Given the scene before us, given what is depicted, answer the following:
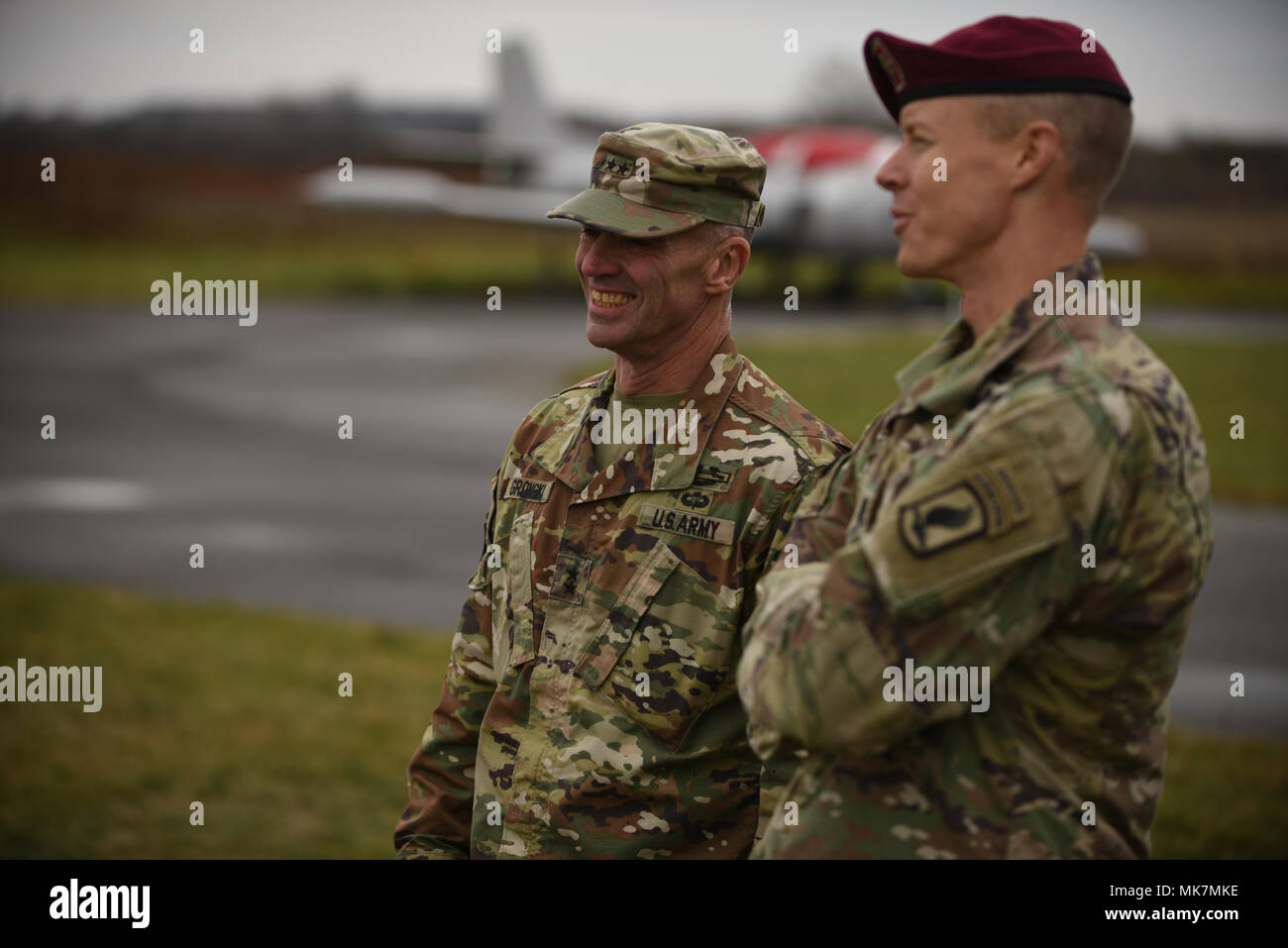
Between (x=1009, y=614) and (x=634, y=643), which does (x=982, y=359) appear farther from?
(x=634, y=643)

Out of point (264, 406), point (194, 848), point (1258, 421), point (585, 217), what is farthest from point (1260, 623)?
point (264, 406)

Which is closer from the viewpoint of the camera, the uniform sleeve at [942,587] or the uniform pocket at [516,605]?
the uniform sleeve at [942,587]

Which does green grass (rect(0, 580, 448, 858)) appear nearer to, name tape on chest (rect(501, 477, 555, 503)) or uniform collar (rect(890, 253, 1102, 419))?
name tape on chest (rect(501, 477, 555, 503))

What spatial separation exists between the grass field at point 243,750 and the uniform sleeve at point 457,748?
2624mm

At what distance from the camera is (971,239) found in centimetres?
190

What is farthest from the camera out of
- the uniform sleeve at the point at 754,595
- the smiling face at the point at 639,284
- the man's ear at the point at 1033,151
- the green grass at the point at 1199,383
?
the green grass at the point at 1199,383

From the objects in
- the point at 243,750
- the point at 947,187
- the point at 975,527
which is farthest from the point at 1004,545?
the point at 243,750

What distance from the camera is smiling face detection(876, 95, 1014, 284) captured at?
186 cm

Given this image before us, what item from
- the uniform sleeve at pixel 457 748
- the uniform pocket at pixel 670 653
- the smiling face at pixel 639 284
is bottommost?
the uniform sleeve at pixel 457 748

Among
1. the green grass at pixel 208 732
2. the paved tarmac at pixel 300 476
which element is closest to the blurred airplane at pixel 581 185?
the paved tarmac at pixel 300 476

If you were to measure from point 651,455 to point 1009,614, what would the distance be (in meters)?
1.13

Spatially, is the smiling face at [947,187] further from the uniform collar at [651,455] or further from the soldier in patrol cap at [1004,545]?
the uniform collar at [651,455]

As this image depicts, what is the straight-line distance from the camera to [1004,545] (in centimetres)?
171

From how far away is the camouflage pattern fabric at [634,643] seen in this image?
256 centimetres
